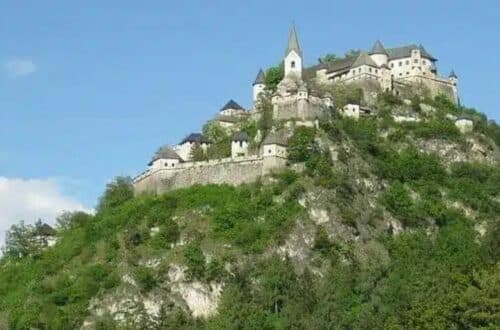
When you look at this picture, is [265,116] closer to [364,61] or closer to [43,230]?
[364,61]

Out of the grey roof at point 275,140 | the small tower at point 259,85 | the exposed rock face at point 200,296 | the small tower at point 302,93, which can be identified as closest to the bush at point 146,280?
the exposed rock face at point 200,296

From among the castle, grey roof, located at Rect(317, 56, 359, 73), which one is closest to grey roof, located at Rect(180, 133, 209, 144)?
the castle

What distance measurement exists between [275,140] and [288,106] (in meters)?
5.70

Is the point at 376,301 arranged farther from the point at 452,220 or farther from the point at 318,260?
the point at 452,220

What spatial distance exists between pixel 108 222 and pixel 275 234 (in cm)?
1626

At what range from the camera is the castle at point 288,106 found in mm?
96375

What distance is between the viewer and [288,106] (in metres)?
99.9

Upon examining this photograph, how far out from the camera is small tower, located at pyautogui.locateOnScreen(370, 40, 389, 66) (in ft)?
364

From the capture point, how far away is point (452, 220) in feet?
317

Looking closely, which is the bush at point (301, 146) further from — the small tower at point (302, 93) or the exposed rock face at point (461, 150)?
the exposed rock face at point (461, 150)

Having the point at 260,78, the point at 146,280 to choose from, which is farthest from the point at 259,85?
the point at 146,280

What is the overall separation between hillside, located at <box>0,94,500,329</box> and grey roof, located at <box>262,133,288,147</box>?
0.72m

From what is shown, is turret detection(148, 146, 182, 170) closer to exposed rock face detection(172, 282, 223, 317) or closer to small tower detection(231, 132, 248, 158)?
small tower detection(231, 132, 248, 158)

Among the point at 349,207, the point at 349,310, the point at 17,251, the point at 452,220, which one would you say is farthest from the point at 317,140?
the point at 17,251
